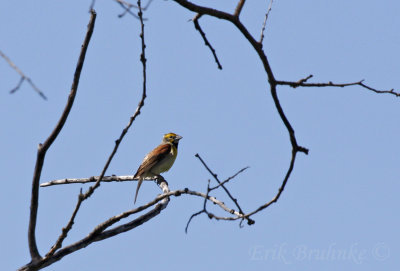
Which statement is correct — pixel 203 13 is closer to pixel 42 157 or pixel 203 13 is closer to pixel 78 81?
pixel 78 81

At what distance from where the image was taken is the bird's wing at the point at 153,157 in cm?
968

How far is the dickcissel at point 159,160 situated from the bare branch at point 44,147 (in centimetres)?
432

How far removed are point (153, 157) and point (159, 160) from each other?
0.13 metres

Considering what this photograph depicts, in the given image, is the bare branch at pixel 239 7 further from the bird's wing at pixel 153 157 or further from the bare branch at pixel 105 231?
the bird's wing at pixel 153 157

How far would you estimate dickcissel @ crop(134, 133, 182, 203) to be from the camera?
977 centimetres

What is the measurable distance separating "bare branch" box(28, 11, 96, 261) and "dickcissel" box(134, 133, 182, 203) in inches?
170

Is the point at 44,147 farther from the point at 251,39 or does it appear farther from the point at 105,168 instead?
the point at 251,39

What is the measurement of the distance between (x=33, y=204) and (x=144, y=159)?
5.73 m

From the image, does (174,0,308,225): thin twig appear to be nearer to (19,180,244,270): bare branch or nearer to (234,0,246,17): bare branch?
(234,0,246,17): bare branch

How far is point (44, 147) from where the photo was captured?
14.0ft

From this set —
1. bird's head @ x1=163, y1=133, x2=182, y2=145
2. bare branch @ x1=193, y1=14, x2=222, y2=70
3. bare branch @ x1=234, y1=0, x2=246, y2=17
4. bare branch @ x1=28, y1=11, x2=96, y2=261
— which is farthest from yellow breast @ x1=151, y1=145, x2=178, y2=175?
bare branch @ x1=234, y1=0, x2=246, y2=17

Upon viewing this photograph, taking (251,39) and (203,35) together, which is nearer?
(251,39)

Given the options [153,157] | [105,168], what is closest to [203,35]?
[105,168]

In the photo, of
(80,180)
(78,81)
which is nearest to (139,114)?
(78,81)
